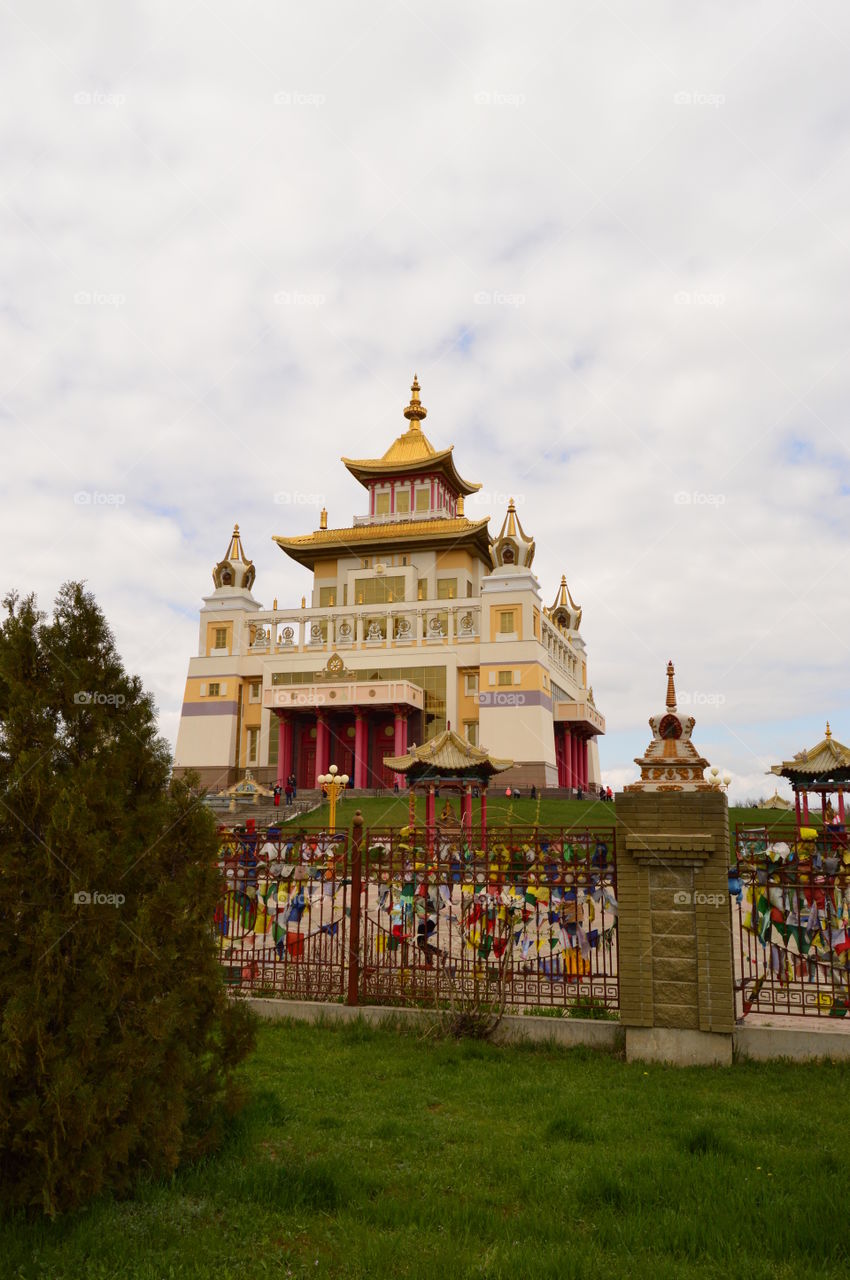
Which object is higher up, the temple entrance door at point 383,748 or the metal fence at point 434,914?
the temple entrance door at point 383,748

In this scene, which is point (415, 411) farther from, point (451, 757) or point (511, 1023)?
point (511, 1023)

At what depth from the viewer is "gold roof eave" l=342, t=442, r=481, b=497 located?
4809 centimetres

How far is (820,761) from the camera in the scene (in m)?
22.6

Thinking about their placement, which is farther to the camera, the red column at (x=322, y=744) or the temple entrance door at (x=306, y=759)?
the temple entrance door at (x=306, y=759)

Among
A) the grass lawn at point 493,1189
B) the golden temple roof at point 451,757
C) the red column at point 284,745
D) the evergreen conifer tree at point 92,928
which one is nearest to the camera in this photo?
the grass lawn at point 493,1189

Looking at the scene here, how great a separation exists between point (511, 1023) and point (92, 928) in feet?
14.2

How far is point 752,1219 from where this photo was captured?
3.91 meters

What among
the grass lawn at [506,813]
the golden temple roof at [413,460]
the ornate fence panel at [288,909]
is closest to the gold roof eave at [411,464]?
the golden temple roof at [413,460]

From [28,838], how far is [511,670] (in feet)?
120

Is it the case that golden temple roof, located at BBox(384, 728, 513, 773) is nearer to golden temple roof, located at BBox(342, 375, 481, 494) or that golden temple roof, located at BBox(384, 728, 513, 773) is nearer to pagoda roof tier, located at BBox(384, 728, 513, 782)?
pagoda roof tier, located at BBox(384, 728, 513, 782)

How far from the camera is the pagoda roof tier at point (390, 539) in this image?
149ft

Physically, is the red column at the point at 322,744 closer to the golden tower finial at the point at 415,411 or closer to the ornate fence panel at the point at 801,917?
the golden tower finial at the point at 415,411

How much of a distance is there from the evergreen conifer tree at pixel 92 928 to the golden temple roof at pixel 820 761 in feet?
68.7

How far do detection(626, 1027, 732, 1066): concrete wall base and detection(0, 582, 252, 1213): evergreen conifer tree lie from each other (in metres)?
3.43
